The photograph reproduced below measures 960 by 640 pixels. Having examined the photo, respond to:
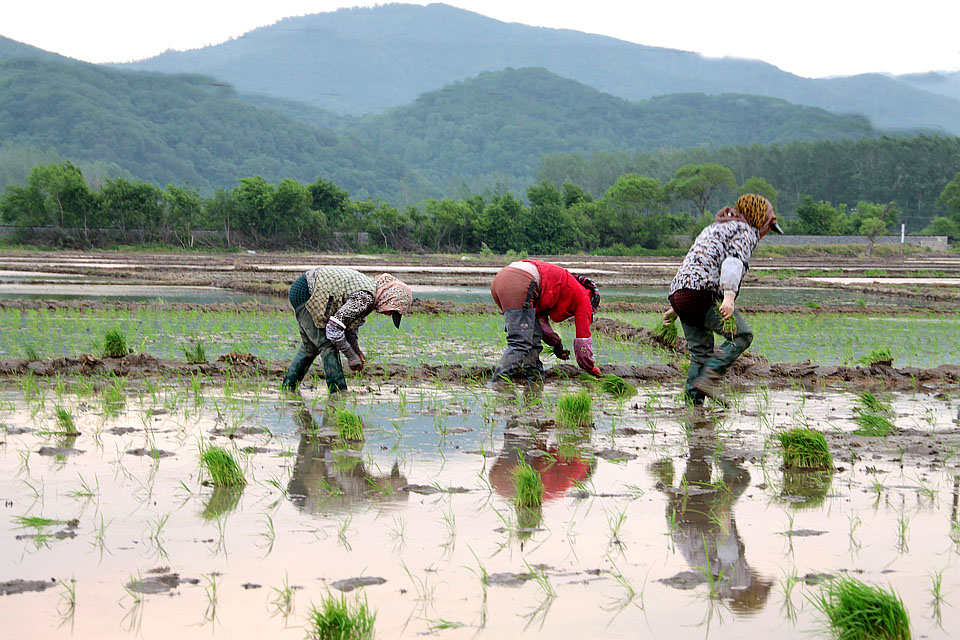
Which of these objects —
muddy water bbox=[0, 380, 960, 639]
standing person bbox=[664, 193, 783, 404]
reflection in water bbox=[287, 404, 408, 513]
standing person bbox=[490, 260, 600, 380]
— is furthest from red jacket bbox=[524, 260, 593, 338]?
reflection in water bbox=[287, 404, 408, 513]

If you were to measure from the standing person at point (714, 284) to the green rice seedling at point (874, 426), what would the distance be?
1062mm

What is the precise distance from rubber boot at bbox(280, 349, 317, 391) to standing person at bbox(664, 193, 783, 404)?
2.97 m

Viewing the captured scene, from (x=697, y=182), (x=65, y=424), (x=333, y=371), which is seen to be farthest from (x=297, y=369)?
(x=697, y=182)

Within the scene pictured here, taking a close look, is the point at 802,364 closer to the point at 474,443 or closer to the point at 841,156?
the point at 474,443

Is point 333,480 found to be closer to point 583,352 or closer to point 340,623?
point 340,623

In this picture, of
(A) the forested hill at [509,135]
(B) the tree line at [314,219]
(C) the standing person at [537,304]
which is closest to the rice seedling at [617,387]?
(C) the standing person at [537,304]

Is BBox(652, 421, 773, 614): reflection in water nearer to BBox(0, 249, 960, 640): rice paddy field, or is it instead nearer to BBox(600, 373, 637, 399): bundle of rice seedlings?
BBox(0, 249, 960, 640): rice paddy field

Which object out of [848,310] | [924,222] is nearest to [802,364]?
[848,310]

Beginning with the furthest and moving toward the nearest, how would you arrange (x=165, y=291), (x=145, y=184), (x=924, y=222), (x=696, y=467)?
1. (x=924, y=222)
2. (x=145, y=184)
3. (x=165, y=291)
4. (x=696, y=467)

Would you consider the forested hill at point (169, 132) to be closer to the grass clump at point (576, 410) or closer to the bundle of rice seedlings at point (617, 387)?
the bundle of rice seedlings at point (617, 387)

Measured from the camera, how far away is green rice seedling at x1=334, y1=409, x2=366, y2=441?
19.3 feet

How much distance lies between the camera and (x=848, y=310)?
18.2 meters

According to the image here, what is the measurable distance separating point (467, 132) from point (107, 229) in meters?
139

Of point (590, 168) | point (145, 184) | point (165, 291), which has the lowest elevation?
point (165, 291)
